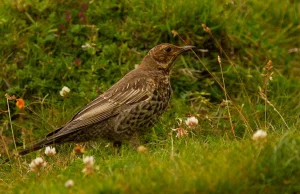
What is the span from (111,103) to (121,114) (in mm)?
156

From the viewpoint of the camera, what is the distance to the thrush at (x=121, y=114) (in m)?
7.11

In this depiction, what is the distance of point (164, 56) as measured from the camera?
25.2 feet

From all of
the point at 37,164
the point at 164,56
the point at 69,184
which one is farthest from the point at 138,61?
the point at 69,184

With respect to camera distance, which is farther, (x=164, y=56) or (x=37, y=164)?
(x=164, y=56)

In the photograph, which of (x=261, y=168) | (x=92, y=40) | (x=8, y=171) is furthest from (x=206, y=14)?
(x=261, y=168)

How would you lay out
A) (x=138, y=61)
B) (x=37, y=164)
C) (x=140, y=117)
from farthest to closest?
(x=138, y=61) → (x=140, y=117) → (x=37, y=164)

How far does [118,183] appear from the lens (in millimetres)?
5023

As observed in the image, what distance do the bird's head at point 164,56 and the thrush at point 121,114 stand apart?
0.25 meters

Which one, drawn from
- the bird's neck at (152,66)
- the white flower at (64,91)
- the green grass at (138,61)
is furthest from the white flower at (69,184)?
the white flower at (64,91)

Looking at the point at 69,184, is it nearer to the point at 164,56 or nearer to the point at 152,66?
the point at 152,66

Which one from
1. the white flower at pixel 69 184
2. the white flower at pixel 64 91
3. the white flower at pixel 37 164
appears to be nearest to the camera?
the white flower at pixel 69 184

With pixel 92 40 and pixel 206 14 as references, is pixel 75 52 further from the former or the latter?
pixel 206 14

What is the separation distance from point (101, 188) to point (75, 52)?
3.91m

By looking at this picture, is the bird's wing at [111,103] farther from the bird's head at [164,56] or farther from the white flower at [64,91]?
the white flower at [64,91]
